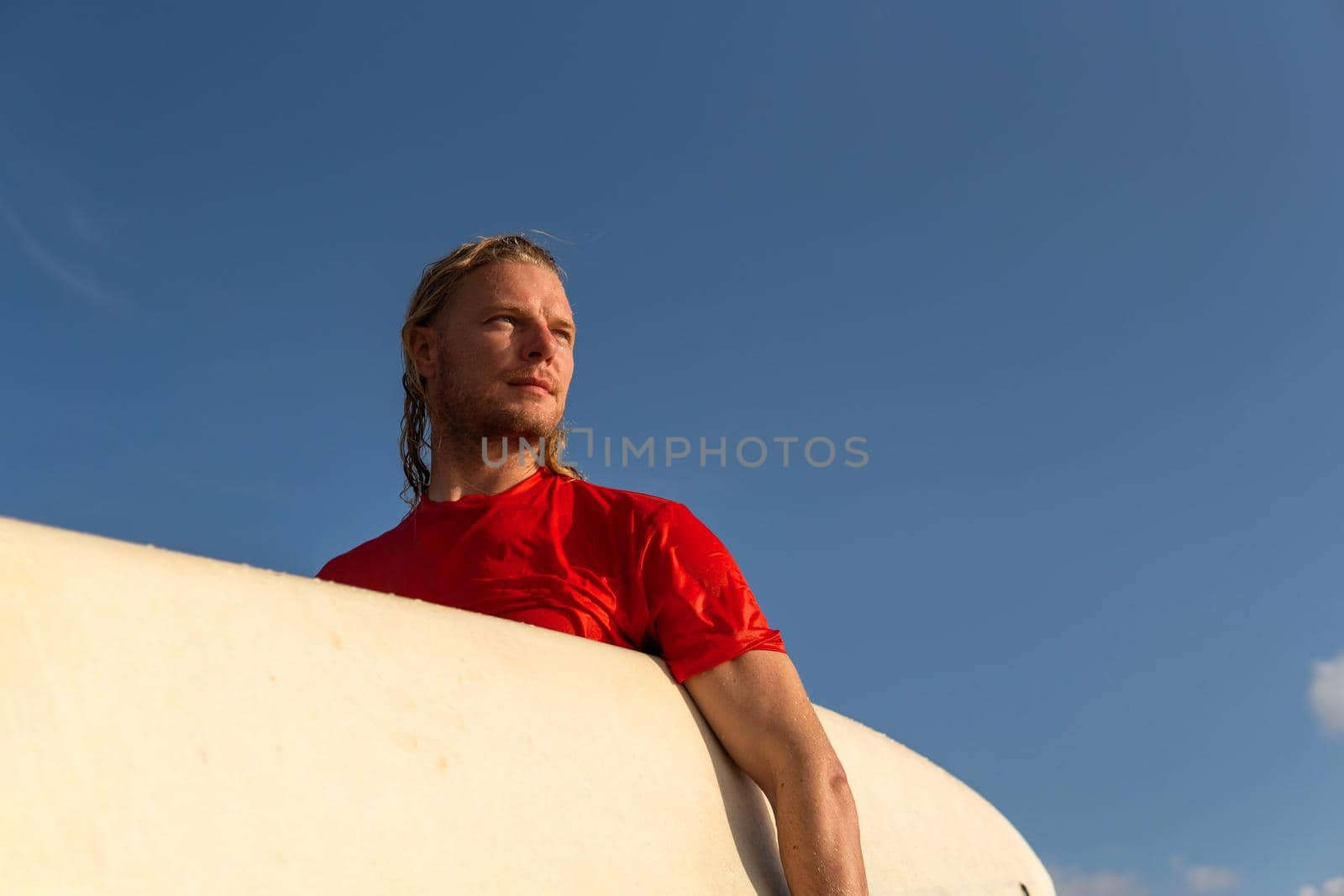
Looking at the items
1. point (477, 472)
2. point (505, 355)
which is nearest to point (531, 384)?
point (505, 355)

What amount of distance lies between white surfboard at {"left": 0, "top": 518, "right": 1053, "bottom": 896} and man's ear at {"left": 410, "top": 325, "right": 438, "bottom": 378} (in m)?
0.90

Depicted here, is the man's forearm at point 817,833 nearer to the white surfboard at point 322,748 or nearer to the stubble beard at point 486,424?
the white surfboard at point 322,748

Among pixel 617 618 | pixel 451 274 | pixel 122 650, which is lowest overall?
pixel 122 650

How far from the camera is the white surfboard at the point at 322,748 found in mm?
876

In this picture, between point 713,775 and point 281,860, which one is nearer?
point 281,860

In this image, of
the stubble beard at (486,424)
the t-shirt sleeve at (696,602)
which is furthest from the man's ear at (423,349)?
the t-shirt sleeve at (696,602)

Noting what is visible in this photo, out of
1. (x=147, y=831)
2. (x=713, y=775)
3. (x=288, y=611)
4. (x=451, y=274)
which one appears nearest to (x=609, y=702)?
(x=713, y=775)

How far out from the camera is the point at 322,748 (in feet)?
3.45

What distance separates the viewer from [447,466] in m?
2.07

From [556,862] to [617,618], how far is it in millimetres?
506

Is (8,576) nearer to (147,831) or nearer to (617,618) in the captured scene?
(147,831)

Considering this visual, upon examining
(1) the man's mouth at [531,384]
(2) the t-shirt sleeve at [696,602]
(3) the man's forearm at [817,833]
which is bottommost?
(3) the man's forearm at [817,833]

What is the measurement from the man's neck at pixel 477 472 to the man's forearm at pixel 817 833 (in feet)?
2.63

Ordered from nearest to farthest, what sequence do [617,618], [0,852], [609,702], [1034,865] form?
[0,852] → [609,702] → [617,618] → [1034,865]
